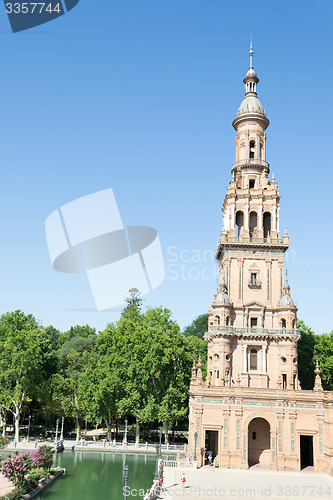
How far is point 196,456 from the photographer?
38656 millimetres

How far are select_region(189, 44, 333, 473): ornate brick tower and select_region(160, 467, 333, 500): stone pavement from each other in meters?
2.13

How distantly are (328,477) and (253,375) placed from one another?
408 inches

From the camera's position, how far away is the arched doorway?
40.5 meters

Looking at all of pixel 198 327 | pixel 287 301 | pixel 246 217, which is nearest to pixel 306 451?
pixel 287 301

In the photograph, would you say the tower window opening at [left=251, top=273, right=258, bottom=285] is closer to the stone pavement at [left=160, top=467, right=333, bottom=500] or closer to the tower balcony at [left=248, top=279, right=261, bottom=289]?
the tower balcony at [left=248, top=279, right=261, bottom=289]

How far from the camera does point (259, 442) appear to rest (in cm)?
4100

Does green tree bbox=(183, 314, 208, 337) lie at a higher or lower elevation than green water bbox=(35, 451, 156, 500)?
higher

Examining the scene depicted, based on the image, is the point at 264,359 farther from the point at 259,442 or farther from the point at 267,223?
the point at 267,223

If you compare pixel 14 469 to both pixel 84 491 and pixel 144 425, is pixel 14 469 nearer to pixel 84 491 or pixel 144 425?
pixel 84 491

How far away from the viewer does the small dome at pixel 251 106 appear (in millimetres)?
50938

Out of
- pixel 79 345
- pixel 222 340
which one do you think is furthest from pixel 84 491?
pixel 79 345

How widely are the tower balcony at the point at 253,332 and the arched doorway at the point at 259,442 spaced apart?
7522mm

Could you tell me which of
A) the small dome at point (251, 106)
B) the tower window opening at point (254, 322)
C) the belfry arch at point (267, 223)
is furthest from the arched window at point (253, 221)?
the small dome at point (251, 106)

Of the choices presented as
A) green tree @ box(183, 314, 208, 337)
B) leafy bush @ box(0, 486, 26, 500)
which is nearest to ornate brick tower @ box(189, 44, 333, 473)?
leafy bush @ box(0, 486, 26, 500)
